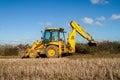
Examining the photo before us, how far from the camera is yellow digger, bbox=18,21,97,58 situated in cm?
1998

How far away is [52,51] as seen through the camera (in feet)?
65.6

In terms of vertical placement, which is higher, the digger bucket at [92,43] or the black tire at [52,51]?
the digger bucket at [92,43]

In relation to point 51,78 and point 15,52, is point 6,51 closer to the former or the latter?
point 15,52

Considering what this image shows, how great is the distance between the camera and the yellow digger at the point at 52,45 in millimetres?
19984

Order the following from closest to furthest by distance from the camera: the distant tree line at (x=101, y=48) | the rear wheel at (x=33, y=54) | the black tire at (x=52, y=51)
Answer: the black tire at (x=52, y=51) → the rear wheel at (x=33, y=54) → the distant tree line at (x=101, y=48)

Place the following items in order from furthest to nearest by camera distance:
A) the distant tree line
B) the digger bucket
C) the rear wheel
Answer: the distant tree line
the digger bucket
the rear wheel

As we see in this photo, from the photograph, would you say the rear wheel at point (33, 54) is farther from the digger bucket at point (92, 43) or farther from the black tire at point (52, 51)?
the digger bucket at point (92, 43)

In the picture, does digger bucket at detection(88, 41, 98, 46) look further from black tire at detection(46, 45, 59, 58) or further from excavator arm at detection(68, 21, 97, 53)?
black tire at detection(46, 45, 59, 58)

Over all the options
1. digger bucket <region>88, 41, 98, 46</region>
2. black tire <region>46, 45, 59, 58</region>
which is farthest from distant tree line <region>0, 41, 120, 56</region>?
black tire <region>46, 45, 59, 58</region>

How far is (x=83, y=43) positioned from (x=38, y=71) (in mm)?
13433

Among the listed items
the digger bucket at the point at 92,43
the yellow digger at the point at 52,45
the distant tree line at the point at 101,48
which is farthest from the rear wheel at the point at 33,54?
the digger bucket at the point at 92,43

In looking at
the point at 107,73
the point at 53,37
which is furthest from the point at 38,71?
the point at 53,37

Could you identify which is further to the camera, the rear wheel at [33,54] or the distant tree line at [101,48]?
the distant tree line at [101,48]

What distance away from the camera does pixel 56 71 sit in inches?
396
